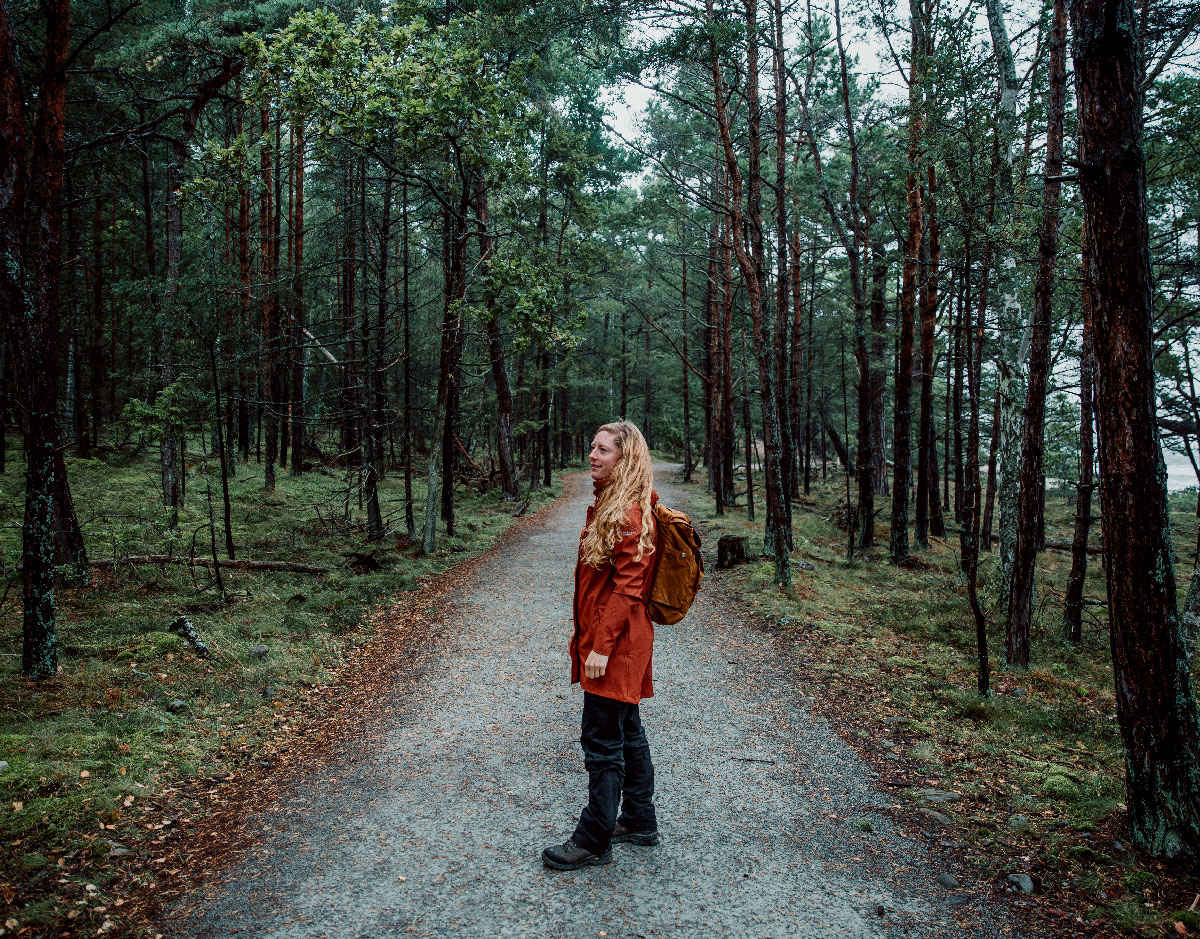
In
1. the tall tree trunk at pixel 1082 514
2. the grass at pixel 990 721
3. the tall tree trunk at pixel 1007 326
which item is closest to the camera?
the grass at pixel 990 721

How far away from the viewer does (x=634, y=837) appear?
11.5 feet

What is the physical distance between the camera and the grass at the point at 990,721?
3.32 m

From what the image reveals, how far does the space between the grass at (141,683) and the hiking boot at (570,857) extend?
1985mm

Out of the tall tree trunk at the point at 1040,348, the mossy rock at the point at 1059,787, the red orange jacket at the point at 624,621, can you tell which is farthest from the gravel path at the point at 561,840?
the tall tree trunk at the point at 1040,348

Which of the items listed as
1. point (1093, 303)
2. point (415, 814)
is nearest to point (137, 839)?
point (415, 814)

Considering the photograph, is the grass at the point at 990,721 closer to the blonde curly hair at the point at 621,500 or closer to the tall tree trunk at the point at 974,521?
the tall tree trunk at the point at 974,521

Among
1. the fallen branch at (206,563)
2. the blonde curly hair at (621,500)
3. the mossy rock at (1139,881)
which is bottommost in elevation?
the mossy rock at (1139,881)

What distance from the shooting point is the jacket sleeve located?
3.17 m

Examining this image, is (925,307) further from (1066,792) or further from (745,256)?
(1066,792)

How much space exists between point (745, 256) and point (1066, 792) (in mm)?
8478

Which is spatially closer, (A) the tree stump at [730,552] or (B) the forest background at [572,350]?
(B) the forest background at [572,350]

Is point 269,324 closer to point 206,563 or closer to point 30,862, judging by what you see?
point 206,563

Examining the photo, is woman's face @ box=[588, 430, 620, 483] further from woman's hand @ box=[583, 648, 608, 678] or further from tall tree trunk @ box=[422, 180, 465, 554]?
tall tree trunk @ box=[422, 180, 465, 554]

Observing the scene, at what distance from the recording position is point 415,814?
12.7 feet
